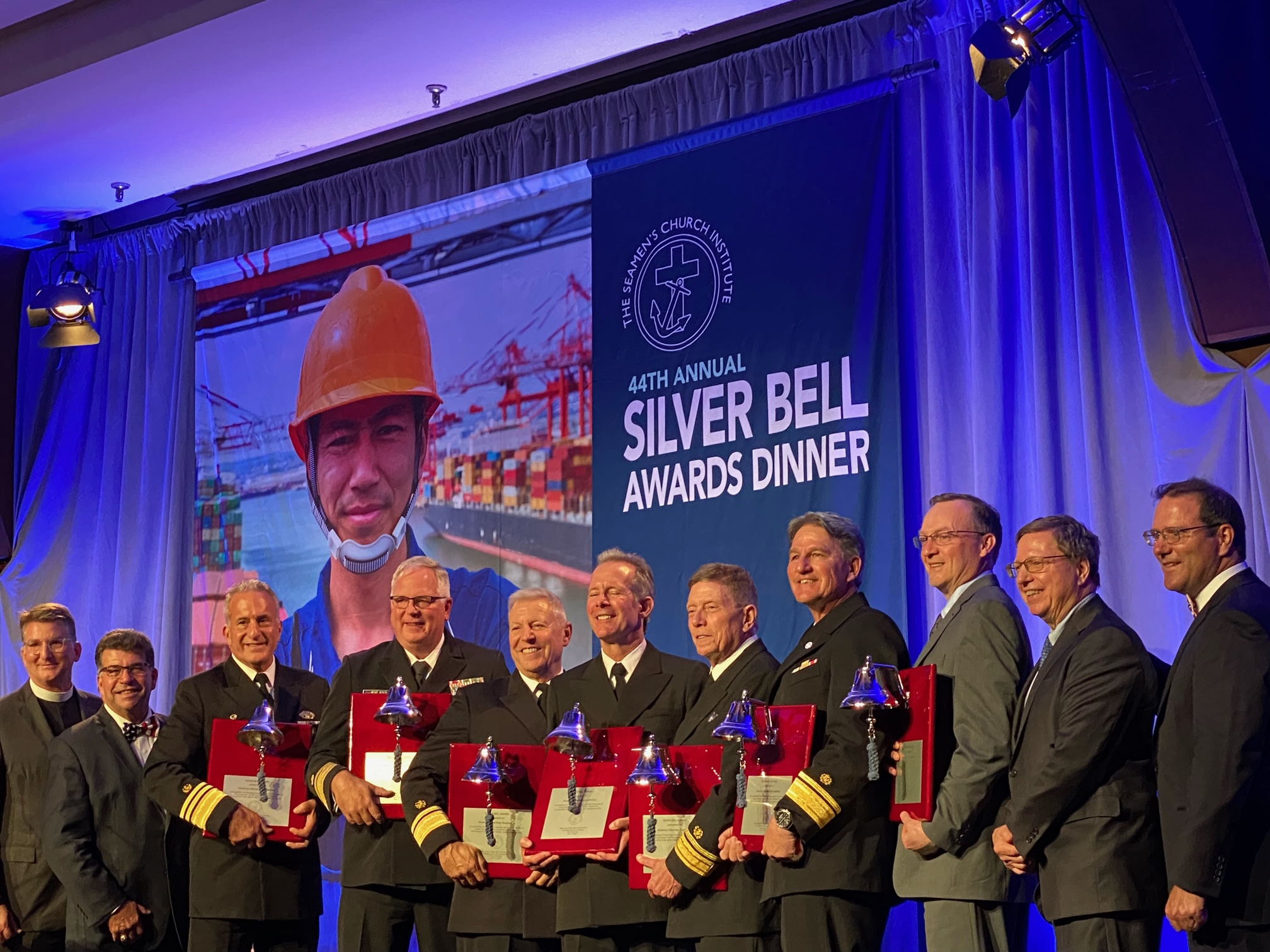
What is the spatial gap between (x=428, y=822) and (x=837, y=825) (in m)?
1.41

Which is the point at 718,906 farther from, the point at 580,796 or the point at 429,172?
the point at 429,172

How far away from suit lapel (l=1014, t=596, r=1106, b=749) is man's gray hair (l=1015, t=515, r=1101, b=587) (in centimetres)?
11

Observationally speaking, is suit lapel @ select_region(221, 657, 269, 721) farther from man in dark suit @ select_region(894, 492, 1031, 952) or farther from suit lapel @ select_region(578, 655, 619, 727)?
man in dark suit @ select_region(894, 492, 1031, 952)

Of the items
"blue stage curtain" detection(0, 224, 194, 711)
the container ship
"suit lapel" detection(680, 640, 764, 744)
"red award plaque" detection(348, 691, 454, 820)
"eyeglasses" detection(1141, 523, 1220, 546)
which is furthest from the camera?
"blue stage curtain" detection(0, 224, 194, 711)

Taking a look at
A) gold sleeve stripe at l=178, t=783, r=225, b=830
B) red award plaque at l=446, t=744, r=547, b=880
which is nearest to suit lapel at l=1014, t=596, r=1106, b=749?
red award plaque at l=446, t=744, r=547, b=880

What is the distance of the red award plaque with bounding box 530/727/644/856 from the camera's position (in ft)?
16.1

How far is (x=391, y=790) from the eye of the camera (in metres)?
5.41

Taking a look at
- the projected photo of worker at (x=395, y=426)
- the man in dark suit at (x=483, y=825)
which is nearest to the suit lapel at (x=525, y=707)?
the man in dark suit at (x=483, y=825)

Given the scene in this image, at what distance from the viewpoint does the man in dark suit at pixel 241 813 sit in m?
5.64

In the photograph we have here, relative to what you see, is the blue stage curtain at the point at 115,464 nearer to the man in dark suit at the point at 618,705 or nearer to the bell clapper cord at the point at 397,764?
the bell clapper cord at the point at 397,764

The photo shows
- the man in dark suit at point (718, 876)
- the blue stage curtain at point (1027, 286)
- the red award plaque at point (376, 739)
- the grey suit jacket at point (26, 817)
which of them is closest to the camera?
the man in dark suit at point (718, 876)

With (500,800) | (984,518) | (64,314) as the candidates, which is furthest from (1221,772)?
(64,314)

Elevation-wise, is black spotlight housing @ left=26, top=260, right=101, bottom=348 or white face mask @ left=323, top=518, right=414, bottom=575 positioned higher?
black spotlight housing @ left=26, top=260, right=101, bottom=348

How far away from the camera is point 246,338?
30.9 feet
